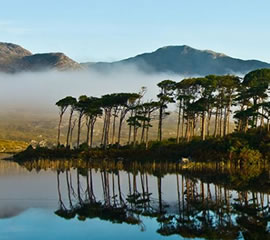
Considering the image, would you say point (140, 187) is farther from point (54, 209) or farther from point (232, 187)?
point (54, 209)

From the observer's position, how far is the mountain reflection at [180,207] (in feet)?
58.2

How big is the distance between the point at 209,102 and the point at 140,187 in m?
39.2

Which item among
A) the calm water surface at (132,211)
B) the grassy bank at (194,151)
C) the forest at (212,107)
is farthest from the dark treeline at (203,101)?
the calm water surface at (132,211)

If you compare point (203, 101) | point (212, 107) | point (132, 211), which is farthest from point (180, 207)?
point (212, 107)

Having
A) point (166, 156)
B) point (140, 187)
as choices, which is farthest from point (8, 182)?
point (166, 156)

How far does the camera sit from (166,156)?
6116 centimetres

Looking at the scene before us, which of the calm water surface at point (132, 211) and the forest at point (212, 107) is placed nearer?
the calm water surface at point (132, 211)

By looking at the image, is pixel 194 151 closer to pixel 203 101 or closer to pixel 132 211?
pixel 203 101

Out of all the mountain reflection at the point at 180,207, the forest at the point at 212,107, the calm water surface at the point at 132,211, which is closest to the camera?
the calm water surface at the point at 132,211

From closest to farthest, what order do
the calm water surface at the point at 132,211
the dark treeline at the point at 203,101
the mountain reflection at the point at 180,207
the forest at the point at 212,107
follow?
the calm water surface at the point at 132,211, the mountain reflection at the point at 180,207, the forest at the point at 212,107, the dark treeline at the point at 203,101

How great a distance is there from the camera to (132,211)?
71.8 ft

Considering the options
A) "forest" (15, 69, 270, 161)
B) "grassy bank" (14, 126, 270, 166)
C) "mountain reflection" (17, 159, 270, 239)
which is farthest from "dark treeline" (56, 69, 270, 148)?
"mountain reflection" (17, 159, 270, 239)

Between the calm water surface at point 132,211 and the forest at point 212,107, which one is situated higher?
the forest at point 212,107

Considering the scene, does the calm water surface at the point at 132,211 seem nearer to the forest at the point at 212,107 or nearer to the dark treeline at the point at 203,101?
the forest at the point at 212,107
